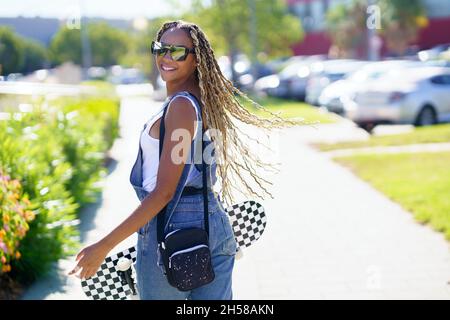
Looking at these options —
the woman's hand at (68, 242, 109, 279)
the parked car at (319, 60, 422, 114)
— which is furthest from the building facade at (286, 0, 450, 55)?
the woman's hand at (68, 242, 109, 279)

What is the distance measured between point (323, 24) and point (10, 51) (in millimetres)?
58359

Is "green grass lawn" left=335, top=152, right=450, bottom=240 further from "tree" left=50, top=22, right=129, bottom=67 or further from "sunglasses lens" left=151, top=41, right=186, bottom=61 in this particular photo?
"tree" left=50, top=22, right=129, bottom=67

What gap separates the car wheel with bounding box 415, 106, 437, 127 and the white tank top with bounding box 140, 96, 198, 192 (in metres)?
13.9

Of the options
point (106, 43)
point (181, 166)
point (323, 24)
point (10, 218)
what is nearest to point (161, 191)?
point (181, 166)

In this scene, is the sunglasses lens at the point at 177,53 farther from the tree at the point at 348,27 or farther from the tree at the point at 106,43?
the tree at the point at 348,27

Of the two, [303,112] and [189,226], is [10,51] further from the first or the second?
[303,112]

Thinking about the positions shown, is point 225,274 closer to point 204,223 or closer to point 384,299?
point 204,223

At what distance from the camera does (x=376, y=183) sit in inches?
375

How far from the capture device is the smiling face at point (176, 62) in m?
3.01

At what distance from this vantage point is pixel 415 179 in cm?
940

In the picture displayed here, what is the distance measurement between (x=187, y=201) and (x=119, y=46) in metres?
35.5

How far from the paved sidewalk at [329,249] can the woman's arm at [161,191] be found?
187 cm

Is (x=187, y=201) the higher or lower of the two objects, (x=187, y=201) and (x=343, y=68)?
the higher

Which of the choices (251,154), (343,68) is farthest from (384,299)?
(343,68)
